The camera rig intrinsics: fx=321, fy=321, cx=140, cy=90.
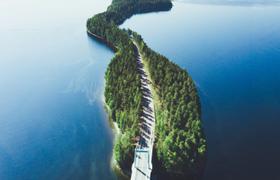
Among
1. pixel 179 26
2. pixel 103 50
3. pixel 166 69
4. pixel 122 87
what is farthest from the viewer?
pixel 179 26

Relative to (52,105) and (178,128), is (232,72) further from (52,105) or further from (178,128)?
(52,105)

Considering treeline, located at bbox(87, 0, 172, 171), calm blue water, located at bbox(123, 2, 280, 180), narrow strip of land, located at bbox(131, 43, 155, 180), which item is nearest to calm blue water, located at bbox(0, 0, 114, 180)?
treeline, located at bbox(87, 0, 172, 171)

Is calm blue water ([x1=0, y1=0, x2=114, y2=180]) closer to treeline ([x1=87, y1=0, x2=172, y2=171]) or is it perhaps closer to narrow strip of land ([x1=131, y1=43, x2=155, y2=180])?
treeline ([x1=87, y1=0, x2=172, y2=171])

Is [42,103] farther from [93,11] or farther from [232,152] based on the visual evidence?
[93,11]

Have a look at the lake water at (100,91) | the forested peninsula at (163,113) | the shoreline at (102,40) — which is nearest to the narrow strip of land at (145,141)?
the forested peninsula at (163,113)

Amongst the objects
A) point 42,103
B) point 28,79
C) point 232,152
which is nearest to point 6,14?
point 28,79

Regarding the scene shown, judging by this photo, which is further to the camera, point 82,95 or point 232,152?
point 82,95
